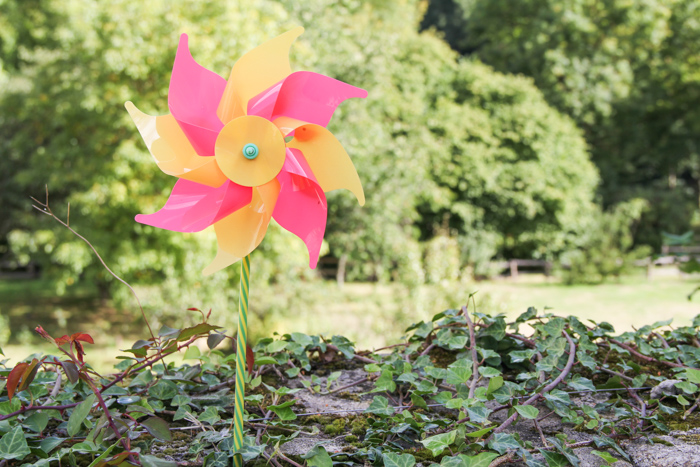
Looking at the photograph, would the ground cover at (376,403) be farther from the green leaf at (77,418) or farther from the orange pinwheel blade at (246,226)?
the orange pinwheel blade at (246,226)

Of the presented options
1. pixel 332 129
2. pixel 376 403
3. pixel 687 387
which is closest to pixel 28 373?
pixel 376 403

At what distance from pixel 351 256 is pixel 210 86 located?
9743 mm

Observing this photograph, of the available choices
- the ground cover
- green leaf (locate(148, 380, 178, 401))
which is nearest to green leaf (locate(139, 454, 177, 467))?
the ground cover

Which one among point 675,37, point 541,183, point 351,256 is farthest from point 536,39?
point 351,256

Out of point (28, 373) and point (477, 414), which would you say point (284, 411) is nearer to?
point (477, 414)

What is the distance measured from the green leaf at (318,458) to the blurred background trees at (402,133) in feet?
17.8

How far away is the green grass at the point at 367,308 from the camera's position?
6.31m

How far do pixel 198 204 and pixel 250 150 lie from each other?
176 millimetres

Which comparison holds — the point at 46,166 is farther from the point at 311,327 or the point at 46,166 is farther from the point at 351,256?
the point at 351,256

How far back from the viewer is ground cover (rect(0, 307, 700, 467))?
1.07 meters

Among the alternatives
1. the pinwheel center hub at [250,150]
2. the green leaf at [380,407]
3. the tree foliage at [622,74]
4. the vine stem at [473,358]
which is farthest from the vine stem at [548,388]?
the tree foliage at [622,74]

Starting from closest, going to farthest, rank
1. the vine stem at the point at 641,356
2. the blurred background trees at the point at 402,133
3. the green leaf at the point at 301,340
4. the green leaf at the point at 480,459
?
1. the green leaf at the point at 480,459
2. the vine stem at the point at 641,356
3. the green leaf at the point at 301,340
4. the blurred background trees at the point at 402,133

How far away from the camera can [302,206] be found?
4.10ft

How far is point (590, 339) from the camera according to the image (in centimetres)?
155
